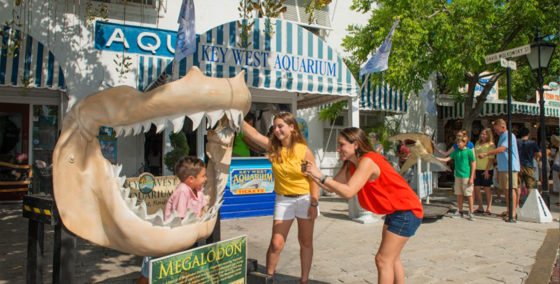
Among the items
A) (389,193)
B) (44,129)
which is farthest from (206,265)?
(44,129)

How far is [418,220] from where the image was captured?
9.21 ft

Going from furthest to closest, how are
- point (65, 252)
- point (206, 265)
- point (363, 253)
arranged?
1. point (363, 253)
2. point (206, 265)
3. point (65, 252)

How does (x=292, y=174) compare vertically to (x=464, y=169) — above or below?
above

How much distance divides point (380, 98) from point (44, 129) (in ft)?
26.8

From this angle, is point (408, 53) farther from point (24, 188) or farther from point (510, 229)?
point (24, 188)

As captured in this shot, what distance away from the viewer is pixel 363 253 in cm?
465

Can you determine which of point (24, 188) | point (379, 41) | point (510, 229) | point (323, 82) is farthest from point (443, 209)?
point (24, 188)

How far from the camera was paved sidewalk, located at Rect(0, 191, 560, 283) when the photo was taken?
3787 millimetres

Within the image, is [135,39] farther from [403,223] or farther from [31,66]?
[403,223]

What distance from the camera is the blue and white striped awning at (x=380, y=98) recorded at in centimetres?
985

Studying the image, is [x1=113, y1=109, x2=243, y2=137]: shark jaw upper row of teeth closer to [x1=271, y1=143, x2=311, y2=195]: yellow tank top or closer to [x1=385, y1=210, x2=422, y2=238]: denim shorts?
[x1=271, y1=143, x2=311, y2=195]: yellow tank top

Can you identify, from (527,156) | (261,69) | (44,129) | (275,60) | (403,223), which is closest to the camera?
Answer: (403,223)

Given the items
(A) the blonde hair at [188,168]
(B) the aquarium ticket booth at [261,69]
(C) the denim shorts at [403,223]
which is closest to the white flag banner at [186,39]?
(B) the aquarium ticket booth at [261,69]

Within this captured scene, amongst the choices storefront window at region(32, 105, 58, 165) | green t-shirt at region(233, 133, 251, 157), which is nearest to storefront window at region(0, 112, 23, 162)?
storefront window at region(32, 105, 58, 165)
